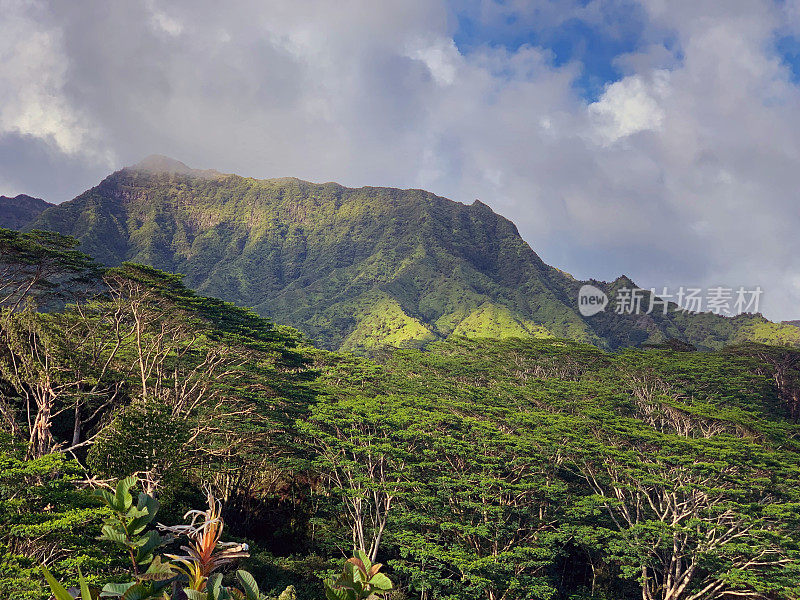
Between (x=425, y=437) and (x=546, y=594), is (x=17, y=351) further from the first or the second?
(x=546, y=594)

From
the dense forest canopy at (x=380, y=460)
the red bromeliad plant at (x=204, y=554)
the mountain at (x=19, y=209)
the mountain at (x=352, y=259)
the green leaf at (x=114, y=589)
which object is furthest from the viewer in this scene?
the mountain at (x=19, y=209)

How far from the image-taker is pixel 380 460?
24.9 m

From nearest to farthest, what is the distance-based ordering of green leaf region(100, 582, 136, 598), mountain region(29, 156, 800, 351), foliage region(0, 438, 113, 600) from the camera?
green leaf region(100, 582, 136, 598)
foliage region(0, 438, 113, 600)
mountain region(29, 156, 800, 351)

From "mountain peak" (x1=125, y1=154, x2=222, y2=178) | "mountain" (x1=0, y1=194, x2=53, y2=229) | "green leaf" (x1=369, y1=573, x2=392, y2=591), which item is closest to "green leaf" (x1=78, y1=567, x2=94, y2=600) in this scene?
"green leaf" (x1=369, y1=573, x2=392, y2=591)

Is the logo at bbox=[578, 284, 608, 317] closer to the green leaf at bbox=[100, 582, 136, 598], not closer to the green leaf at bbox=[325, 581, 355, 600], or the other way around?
the green leaf at bbox=[325, 581, 355, 600]

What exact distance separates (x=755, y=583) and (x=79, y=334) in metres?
33.4

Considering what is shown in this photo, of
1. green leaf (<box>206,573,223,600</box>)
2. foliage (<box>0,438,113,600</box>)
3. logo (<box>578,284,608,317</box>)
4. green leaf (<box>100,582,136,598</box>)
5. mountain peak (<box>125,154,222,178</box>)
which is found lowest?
foliage (<box>0,438,113,600</box>)

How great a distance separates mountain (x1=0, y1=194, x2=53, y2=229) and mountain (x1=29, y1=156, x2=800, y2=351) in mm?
11632

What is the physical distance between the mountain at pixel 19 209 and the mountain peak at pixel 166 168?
32.5 metres

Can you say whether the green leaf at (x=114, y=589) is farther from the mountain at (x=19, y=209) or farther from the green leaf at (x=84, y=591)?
the mountain at (x=19, y=209)

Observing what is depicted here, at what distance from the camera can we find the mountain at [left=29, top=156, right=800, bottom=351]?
100562 mm

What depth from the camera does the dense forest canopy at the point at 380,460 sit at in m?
21.6

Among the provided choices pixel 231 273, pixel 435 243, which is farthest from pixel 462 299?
pixel 231 273

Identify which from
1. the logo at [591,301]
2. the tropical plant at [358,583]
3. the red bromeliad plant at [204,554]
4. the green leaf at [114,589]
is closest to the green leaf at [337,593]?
the tropical plant at [358,583]
